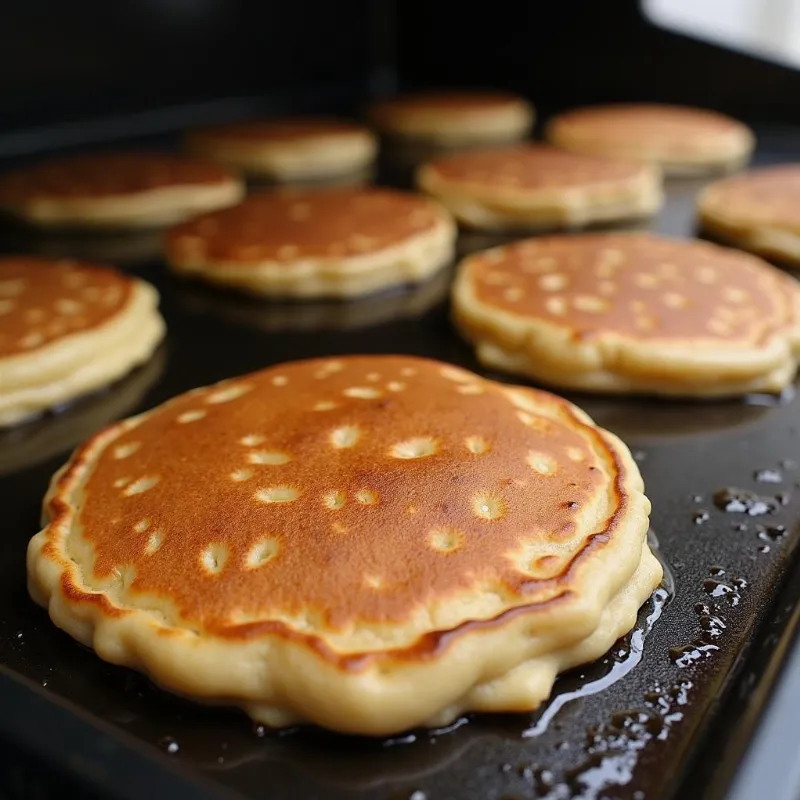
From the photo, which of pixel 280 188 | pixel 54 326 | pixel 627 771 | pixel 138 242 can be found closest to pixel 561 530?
pixel 627 771

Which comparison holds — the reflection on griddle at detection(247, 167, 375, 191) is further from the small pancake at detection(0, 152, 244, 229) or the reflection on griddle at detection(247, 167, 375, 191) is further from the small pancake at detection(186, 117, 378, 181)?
the small pancake at detection(0, 152, 244, 229)

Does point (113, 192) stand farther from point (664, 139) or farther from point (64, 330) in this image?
point (664, 139)

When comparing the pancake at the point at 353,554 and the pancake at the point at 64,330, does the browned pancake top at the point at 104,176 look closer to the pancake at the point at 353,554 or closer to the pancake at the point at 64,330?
the pancake at the point at 64,330

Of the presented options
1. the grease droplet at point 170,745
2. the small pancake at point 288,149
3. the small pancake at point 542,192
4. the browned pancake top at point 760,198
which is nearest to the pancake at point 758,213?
the browned pancake top at point 760,198

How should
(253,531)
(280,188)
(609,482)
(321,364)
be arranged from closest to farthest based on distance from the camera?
1. (253,531)
2. (609,482)
3. (321,364)
4. (280,188)

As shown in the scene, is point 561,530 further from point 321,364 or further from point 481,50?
point 481,50

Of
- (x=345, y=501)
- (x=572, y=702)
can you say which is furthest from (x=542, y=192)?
(x=572, y=702)
